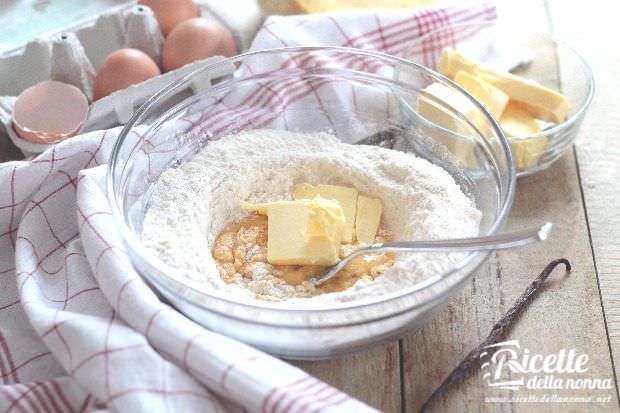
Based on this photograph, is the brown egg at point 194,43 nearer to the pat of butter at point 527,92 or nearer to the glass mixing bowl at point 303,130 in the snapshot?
the glass mixing bowl at point 303,130

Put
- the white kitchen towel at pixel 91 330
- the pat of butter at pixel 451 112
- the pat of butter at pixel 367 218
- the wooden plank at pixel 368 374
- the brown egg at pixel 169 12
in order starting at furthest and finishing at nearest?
the brown egg at pixel 169 12, the pat of butter at pixel 451 112, the pat of butter at pixel 367 218, the wooden plank at pixel 368 374, the white kitchen towel at pixel 91 330

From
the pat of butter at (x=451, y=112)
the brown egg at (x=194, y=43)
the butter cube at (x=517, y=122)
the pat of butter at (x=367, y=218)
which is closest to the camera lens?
the pat of butter at (x=367, y=218)

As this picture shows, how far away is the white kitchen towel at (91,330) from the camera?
1062 millimetres

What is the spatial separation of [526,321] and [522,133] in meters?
0.45

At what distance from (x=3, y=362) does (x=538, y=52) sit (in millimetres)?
1335

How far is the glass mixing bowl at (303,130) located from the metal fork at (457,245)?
0.08 ft

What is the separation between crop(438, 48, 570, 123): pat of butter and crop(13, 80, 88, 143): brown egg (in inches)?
32.2

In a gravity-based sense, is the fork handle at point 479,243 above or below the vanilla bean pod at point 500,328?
above

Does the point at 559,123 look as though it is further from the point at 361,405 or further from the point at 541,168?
the point at 361,405

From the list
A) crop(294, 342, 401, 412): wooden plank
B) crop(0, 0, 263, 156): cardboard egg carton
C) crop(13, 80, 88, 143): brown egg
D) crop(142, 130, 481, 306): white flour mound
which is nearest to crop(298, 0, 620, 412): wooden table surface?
crop(294, 342, 401, 412): wooden plank

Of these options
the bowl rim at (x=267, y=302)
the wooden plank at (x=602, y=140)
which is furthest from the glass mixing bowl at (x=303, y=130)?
the wooden plank at (x=602, y=140)

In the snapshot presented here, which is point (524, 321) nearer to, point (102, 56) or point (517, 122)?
point (517, 122)

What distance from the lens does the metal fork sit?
1.09 metres

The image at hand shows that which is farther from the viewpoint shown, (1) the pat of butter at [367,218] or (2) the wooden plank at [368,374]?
(1) the pat of butter at [367,218]
